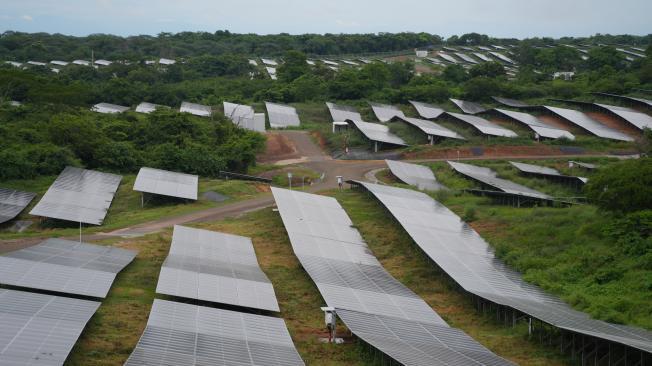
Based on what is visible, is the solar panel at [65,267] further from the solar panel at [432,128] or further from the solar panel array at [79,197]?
the solar panel at [432,128]

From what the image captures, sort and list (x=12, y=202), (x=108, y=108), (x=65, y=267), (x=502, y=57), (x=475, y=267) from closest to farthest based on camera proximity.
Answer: (x=65, y=267), (x=475, y=267), (x=12, y=202), (x=108, y=108), (x=502, y=57)

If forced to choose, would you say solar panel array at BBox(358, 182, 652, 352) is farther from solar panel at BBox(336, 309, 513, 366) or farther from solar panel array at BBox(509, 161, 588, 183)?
solar panel array at BBox(509, 161, 588, 183)

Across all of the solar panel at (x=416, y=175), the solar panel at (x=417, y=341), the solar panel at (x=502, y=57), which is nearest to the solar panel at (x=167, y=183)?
the solar panel at (x=416, y=175)

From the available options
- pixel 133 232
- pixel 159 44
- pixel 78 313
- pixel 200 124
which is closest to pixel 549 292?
pixel 78 313

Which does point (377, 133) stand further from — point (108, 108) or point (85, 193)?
point (108, 108)

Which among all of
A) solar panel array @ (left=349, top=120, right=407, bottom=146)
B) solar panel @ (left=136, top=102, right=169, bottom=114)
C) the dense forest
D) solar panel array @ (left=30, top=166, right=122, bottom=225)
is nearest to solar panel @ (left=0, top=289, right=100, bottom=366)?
solar panel array @ (left=30, top=166, right=122, bottom=225)

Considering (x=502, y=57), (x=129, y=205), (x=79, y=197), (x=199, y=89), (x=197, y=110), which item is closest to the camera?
(x=79, y=197)

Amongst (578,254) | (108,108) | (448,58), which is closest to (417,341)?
(578,254)
